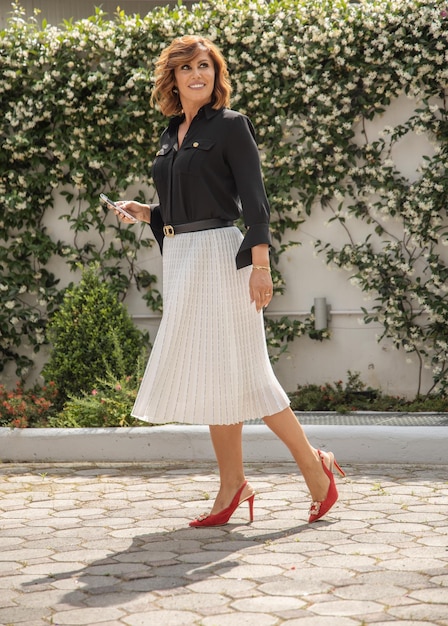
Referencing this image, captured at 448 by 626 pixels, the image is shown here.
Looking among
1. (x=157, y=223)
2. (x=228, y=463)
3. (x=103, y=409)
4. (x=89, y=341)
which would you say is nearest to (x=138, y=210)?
(x=157, y=223)

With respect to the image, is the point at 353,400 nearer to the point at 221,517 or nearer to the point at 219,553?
the point at 221,517

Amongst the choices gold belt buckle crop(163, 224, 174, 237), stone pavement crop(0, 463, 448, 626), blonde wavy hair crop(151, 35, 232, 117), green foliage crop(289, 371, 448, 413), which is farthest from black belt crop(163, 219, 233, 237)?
green foliage crop(289, 371, 448, 413)

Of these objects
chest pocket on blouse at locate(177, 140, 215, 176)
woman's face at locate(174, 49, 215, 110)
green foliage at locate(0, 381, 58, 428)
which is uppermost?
woman's face at locate(174, 49, 215, 110)

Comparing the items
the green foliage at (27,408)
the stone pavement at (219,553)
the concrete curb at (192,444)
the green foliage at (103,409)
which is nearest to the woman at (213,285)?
the stone pavement at (219,553)

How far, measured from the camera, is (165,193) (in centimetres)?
375

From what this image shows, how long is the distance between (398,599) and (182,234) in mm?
Answer: 1645

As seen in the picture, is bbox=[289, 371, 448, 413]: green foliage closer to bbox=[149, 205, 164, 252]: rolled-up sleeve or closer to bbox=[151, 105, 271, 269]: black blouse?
bbox=[149, 205, 164, 252]: rolled-up sleeve

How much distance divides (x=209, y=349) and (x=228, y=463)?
51 centimetres

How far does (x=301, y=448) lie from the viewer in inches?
147

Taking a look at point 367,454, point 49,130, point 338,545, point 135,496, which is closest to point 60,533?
point 135,496

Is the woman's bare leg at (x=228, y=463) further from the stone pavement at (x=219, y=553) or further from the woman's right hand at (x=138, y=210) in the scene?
the woman's right hand at (x=138, y=210)

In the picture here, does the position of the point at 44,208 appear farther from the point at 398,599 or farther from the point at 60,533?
the point at 398,599

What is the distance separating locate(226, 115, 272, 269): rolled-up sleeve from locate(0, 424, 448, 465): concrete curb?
6.21 ft

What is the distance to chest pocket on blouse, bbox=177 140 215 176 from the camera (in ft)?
11.9
